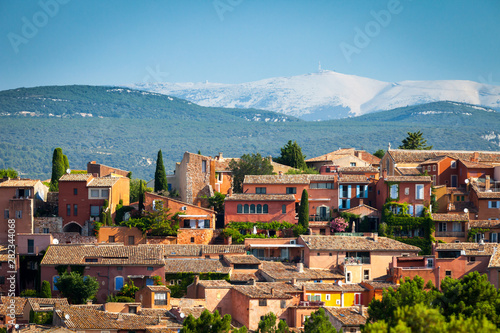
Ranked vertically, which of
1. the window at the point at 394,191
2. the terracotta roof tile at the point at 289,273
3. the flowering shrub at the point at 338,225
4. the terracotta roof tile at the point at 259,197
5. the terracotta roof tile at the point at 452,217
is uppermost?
the window at the point at 394,191

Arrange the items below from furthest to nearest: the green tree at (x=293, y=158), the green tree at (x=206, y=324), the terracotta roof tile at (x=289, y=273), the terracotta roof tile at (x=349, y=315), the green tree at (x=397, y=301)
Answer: the green tree at (x=293, y=158) < the terracotta roof tile at (x=289, y=273) < the terracotta roof tile at (x=349, y=315) < the green tree at (x=397, y=301) < the green tree at (x=206, y=324)

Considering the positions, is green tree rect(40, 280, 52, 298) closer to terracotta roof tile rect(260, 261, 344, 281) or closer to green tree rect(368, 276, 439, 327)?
terracotta roof tile rect(260, 261, 344, 281)

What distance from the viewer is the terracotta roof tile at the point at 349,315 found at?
5106 centimetres

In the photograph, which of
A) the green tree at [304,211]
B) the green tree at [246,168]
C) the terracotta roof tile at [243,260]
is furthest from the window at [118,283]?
the green tree at [246,168]

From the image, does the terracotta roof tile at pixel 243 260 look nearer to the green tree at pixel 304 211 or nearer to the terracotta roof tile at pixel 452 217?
the green tree at pixel 304 211

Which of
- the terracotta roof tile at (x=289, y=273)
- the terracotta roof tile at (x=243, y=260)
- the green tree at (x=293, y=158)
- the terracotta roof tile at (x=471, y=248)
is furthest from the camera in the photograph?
the green tree at (x=293, y=158)

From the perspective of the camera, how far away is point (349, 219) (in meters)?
71.1

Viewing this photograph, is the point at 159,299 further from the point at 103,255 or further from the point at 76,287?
the point at 103,255

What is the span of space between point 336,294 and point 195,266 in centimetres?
960

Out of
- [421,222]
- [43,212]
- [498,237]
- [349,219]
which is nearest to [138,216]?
[43,212]

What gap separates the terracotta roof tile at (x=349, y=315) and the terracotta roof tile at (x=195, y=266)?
9578 millimetres

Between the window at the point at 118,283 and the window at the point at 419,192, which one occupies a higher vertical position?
the window at the point at 419,192

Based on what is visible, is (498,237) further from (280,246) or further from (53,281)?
(53,281)

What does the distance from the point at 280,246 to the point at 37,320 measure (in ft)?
64.8
